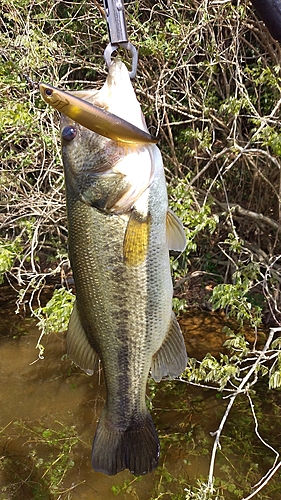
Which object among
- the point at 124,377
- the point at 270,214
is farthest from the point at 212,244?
the point at 124,377

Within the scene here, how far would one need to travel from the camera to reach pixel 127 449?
1.54m

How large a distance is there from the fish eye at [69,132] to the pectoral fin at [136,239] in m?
0.30

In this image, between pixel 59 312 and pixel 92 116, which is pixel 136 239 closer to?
pixel 92 116

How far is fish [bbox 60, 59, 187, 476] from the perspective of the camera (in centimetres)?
138

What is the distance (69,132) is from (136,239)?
0.38 meters

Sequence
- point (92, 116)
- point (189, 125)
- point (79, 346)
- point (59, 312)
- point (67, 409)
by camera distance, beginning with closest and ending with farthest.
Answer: point (92, 116)
point (79, 346)
point (59, 312)
point (67, 409)
point (189, 125)

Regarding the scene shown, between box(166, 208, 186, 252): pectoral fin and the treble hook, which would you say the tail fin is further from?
the treble hook

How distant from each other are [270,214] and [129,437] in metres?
4.59

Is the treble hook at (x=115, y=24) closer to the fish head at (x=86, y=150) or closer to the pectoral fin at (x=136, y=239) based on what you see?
the fish head at (x=86, y=150)

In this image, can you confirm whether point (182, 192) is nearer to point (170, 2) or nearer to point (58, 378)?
point (170, 2)

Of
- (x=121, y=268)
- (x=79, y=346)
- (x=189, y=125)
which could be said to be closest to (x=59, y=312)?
(x=79, y=346)

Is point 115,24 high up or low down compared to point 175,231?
up

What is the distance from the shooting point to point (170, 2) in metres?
4.68

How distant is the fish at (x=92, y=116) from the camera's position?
116 centimetres
